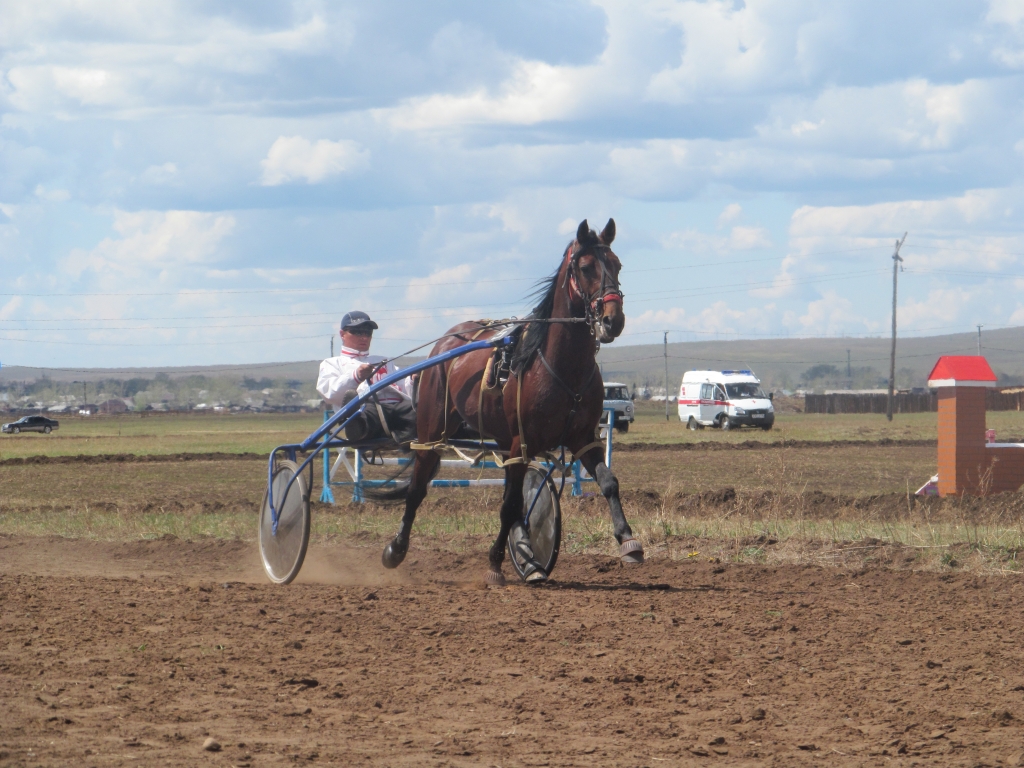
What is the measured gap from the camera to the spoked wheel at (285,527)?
9.22m

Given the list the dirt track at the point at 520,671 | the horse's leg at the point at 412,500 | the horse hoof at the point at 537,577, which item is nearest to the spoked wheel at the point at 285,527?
the dirt track at the point at 520,671

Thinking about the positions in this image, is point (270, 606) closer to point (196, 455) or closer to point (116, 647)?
point (116, 647)

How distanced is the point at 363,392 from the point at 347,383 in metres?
0.20

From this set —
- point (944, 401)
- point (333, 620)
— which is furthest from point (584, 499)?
point (333, 620)

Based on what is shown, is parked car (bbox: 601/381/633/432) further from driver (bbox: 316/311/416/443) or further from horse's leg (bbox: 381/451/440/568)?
horse's leg (bbox: 381/451/440/568)

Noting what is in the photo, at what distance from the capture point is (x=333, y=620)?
7.14m

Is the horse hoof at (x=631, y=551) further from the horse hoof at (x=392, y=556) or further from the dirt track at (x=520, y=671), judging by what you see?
the horse hoof at (x=392, y=556)

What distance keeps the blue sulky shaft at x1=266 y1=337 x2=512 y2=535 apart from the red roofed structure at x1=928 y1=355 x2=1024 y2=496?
8878 millimetres

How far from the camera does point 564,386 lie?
8227mm

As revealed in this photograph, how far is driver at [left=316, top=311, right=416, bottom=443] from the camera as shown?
1015cm

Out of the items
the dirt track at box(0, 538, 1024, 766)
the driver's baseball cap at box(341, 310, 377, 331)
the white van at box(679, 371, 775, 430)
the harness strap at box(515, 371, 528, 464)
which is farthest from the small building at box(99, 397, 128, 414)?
the dirt track at box(0, 538, 1024, 766)

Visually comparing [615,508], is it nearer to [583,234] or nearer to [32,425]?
[583,234]

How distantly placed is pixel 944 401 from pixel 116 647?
12.6m

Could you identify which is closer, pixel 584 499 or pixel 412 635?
pixel 412 635
